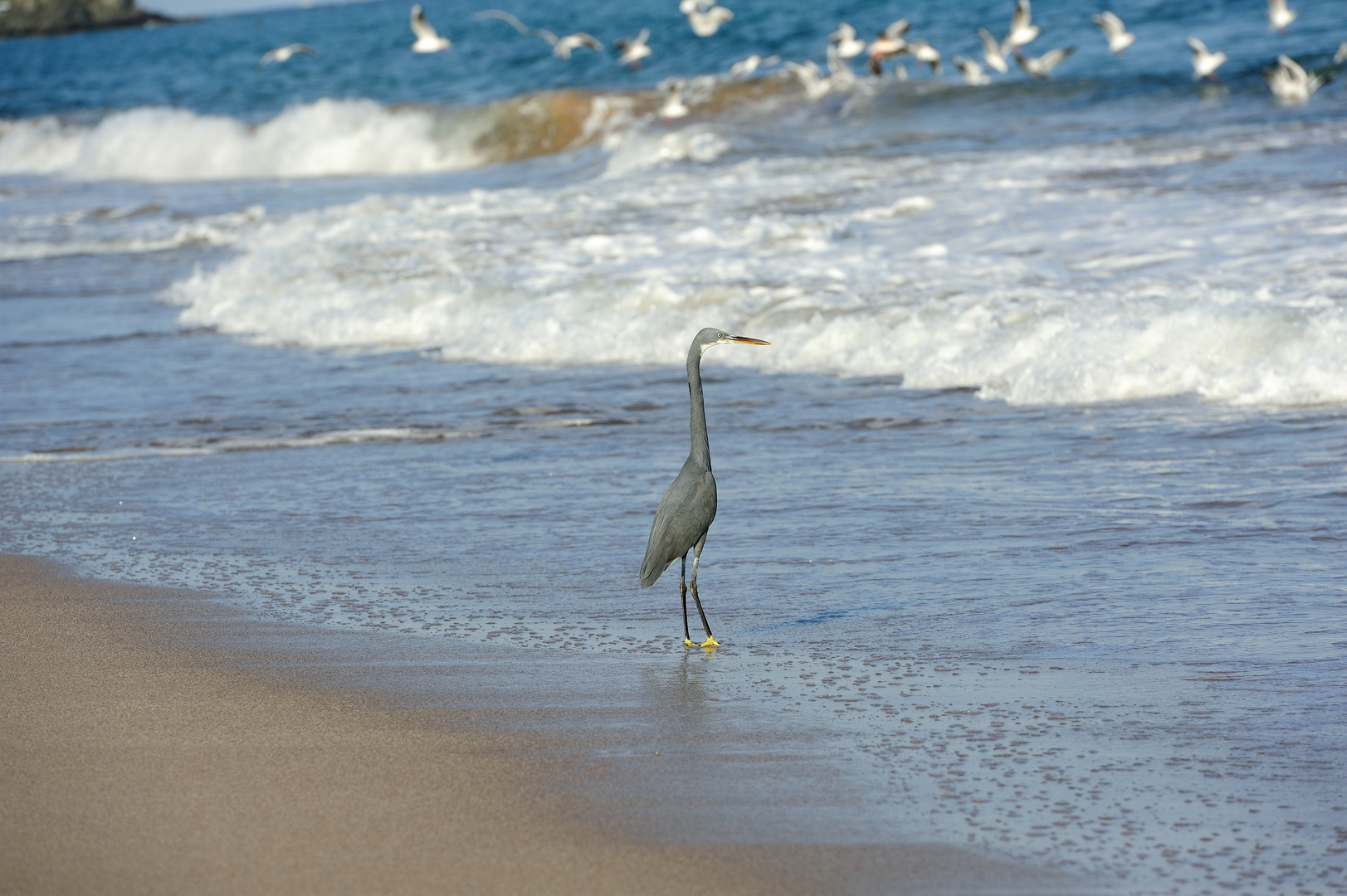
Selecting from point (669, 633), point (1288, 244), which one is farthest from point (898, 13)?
point (669, 633)

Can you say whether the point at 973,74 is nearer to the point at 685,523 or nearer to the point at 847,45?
the point at 847,45

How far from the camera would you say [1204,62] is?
2044 centimetres

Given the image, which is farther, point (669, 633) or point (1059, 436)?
point (1059, 436)

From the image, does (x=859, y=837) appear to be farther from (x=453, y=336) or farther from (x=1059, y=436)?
(x=453, y=336)

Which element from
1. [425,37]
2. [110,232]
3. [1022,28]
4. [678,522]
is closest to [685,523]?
[678,522]

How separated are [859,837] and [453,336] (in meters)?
8.01

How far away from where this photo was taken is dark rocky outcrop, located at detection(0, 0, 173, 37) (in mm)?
130750

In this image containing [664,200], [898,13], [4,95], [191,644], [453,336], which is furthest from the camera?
[4,95]

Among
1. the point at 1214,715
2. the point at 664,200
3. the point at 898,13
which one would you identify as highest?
the point at 898,13

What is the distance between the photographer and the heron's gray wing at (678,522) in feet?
14.5

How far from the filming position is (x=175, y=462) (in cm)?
727

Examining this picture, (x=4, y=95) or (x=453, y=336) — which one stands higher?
(x=4, y=95)

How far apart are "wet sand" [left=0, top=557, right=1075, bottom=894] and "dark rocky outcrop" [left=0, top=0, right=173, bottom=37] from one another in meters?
141

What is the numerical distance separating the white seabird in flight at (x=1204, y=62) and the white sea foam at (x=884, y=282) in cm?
399
